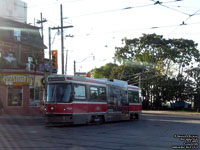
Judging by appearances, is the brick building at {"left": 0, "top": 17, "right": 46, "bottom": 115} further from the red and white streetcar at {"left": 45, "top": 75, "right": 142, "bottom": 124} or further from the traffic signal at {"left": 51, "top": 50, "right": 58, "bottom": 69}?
the red and white streetcar at {"left": 45, "top": 75, "right": 142, "bottom": 124}

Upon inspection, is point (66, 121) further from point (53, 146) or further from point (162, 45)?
point (162, 45)

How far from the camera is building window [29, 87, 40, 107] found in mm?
33344

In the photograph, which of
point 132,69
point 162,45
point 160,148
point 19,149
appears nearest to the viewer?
point 19,149

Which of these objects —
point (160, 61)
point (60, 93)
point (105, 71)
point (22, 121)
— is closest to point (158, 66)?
point (160, 61)

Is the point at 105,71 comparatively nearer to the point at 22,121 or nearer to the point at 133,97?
the point at 133,97

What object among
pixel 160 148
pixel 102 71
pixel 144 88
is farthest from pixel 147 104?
pixel 160 148

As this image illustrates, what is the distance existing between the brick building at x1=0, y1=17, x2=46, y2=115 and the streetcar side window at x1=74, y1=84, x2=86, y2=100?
13.3 m

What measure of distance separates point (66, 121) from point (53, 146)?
7.35m

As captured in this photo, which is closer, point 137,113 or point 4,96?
point 137,113

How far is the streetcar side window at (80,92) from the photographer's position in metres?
19.3

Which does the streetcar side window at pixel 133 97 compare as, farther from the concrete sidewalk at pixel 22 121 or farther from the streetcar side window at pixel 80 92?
the streetcar side window at pixel 80 92

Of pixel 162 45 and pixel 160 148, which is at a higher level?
pixel 162 45

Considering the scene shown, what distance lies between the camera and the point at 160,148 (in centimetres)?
1129

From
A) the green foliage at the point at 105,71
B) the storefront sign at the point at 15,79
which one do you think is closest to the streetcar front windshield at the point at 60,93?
the storefront sign at the point at 15,79
